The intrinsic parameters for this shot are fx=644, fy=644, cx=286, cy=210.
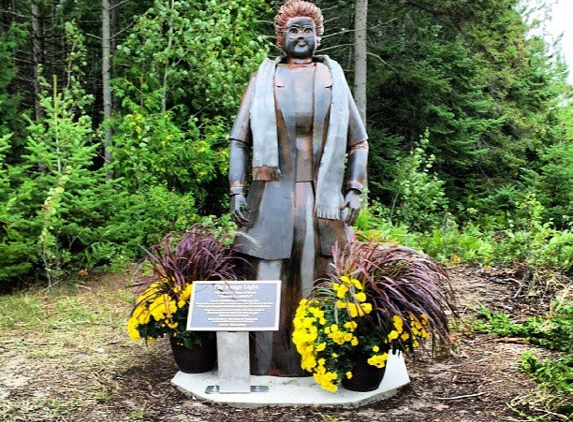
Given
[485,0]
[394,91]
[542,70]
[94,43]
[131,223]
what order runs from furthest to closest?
[542,70], [394,91], [94,43], [485,0], [131,223]

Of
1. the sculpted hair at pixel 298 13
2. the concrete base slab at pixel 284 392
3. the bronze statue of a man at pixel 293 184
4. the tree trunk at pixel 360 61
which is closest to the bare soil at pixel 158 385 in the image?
the concrete base slab at pixel 284 392

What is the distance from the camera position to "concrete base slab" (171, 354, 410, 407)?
3885 mm

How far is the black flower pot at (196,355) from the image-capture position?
429 centimetres

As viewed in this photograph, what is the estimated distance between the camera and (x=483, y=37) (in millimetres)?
13906

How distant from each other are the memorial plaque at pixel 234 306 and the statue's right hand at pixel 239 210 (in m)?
0.46

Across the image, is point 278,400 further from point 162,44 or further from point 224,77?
point 162,44

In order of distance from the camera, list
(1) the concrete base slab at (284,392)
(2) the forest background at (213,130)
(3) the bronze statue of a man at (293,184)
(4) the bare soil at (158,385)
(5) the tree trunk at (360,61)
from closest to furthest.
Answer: (4) the bare soil at (158,385), (1) the concrete base slab at (284,392), (3) the bronze statue of a man at (293,184), (2) the forest background at (213,130), (5) the tree trunk at (360,61)

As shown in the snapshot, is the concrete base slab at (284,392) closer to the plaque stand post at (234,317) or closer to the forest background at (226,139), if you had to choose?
the plaque stand post at (234,317)

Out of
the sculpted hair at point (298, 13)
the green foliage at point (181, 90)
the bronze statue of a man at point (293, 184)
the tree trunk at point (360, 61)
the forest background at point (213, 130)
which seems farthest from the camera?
the tree trunk at point (360, 61)

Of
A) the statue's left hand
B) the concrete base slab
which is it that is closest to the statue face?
the statue's left hand

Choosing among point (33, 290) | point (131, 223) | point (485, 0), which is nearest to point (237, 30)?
point (131, 223)

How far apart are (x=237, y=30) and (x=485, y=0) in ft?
18.2

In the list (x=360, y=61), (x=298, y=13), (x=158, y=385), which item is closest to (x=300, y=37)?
(x=298, y=13)

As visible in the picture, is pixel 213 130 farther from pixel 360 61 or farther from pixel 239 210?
pixel 239 210
